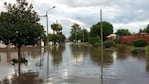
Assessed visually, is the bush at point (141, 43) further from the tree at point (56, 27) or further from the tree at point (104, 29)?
the tree at point (56, 27)

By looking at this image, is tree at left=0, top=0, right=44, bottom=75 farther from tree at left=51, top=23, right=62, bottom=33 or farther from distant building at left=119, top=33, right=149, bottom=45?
tree at left=51, top=23, right=62, bottom=33

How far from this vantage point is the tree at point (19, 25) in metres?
27.0

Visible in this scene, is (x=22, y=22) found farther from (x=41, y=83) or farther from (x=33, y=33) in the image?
(x=41, y=83)

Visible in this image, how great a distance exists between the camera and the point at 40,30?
93.8 feet

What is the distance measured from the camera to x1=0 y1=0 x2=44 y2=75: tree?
2705 centimetres

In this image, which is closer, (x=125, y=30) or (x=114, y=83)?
(x=114, y=83)

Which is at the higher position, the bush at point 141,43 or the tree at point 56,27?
the tree at point 56,27

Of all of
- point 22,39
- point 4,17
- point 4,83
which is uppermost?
point 4,17

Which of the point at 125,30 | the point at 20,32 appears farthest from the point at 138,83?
the point at 125,30

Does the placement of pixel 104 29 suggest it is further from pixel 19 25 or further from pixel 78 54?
pixel 19 25

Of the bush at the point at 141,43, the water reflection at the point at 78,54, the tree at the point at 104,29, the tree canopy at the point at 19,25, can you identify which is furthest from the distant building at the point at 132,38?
the tree canopy at the point at 19,25

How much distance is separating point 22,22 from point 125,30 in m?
107

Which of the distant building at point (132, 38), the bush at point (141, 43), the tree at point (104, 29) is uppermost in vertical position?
the tree at point (104, 29)

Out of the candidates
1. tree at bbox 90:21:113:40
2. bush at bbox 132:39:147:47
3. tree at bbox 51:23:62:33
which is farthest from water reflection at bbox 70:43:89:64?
tree at bbox 51:23:62:33
